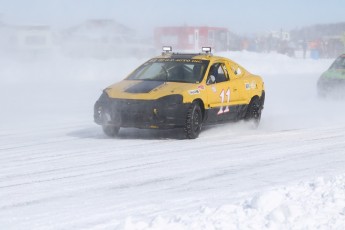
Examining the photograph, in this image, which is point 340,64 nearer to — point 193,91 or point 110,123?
point 193,91

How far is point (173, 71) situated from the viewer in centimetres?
1077

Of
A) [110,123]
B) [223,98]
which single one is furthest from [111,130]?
[223,98]

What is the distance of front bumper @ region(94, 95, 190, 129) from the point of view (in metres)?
9.81

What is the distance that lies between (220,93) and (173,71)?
0.78 metres

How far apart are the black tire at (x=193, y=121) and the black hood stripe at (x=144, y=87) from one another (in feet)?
2.01

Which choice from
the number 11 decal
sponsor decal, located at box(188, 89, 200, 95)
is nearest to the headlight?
sponsor decal, located at box(188, 89, 200, 95)

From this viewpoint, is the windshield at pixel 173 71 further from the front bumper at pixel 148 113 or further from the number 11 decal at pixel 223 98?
the front bumper at pixel 148 113

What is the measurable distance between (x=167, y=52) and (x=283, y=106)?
5.37 m

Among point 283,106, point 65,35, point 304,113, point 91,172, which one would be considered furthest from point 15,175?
point 65,35

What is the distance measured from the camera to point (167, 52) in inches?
467

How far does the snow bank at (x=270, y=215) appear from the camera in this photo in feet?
16.1

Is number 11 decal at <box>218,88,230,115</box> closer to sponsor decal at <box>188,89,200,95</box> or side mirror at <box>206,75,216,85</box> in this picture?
side mirror at <box>206,75,216,85</box>

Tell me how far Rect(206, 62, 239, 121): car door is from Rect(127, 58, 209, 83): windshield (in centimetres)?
18

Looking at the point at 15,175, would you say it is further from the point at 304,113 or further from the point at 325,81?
the point at 325,81
